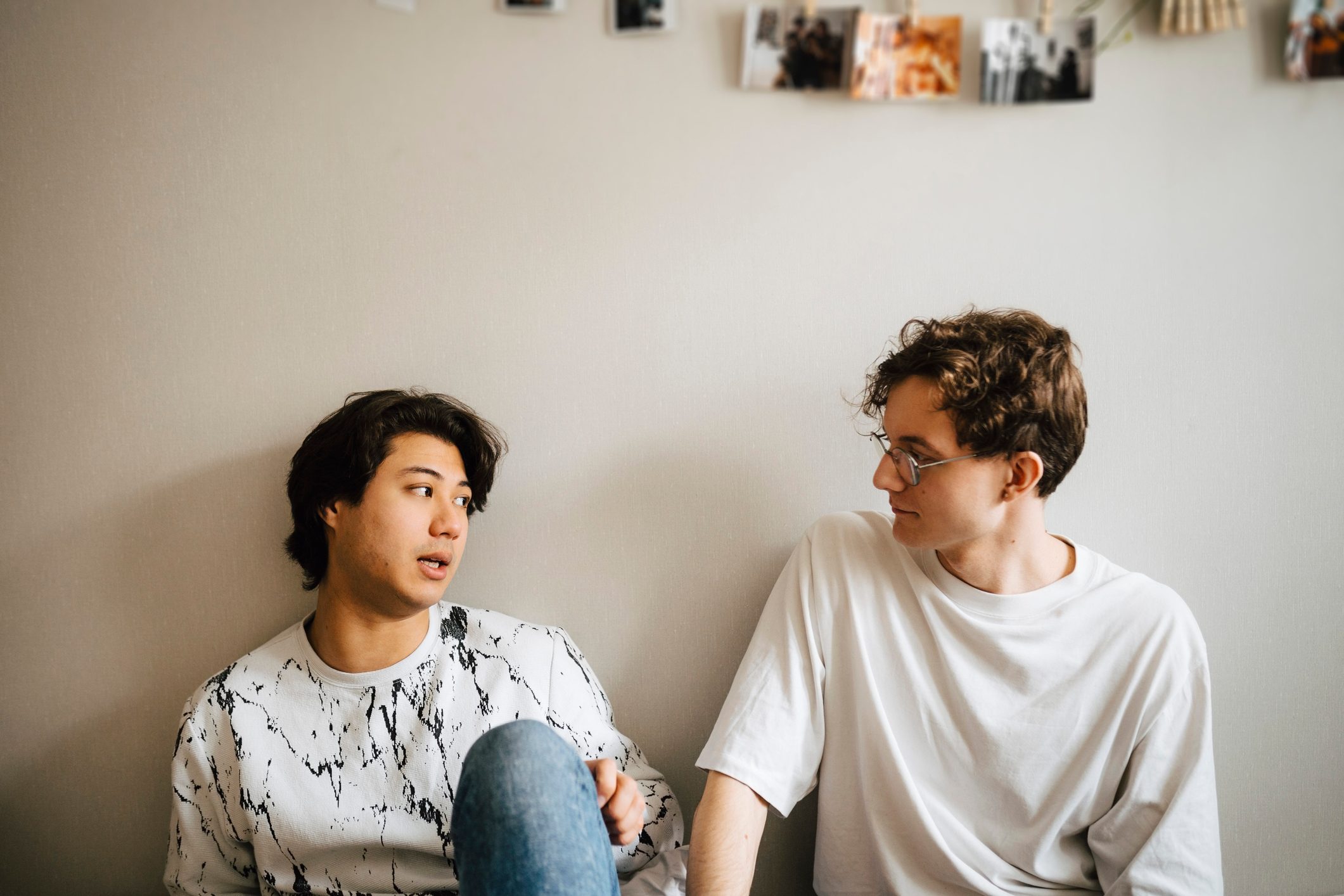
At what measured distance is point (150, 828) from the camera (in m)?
1.43

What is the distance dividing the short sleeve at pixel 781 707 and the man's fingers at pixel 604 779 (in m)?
0.16

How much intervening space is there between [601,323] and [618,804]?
84cm

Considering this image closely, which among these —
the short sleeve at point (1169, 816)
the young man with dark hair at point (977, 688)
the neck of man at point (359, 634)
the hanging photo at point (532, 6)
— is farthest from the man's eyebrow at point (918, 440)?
the hanging photo at point (532, 6)

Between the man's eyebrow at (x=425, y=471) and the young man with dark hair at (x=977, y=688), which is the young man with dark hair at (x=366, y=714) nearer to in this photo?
the man's eyebrow at (x=425, y=471)

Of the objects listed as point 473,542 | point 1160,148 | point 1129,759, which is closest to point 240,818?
point 473,542

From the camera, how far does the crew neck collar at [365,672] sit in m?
1.24

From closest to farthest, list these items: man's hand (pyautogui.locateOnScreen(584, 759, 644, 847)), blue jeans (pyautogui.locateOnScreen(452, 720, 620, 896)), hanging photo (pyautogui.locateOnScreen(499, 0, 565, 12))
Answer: blue jeans (pyautogui.locateOnScreen(452, 720, 620, 896)), man's hand (pyautogui.locateOnScreen(584, 759, 644, 847)), hanging photo (pyautogui.locateOnScreen(499, 0, 565, 12))

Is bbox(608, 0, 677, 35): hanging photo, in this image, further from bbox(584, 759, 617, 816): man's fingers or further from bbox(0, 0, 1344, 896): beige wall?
bbox(584, 759, 617, 816): man's fingers

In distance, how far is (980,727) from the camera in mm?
1237

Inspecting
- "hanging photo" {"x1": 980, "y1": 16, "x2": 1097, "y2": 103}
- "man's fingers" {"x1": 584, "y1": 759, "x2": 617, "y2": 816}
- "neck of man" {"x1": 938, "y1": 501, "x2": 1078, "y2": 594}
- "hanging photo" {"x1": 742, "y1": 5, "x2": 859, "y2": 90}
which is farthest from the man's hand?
"hanging photo" {"x1": 980, "y1": 16, "x2": 1097, "y2": 103}

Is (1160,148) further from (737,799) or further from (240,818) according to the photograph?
(240,818)

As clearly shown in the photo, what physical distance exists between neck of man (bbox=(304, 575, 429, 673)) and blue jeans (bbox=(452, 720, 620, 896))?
39cm

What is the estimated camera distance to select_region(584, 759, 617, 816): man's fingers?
110 cm

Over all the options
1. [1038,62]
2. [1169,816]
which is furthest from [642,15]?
[1169,816]
